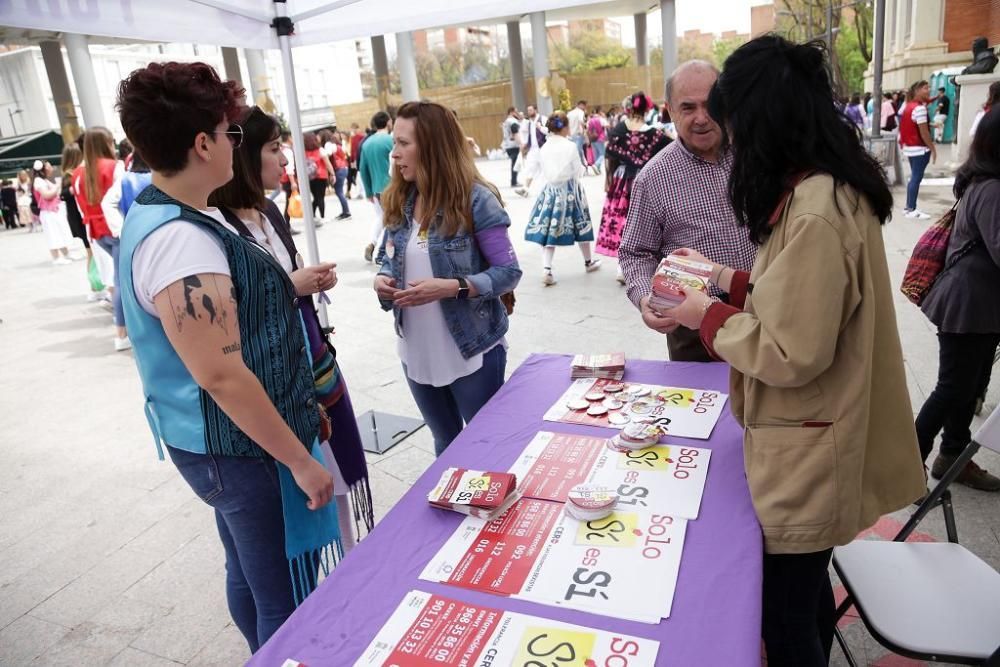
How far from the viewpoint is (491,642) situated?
42.7 inches

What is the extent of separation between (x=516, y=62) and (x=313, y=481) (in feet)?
99.8

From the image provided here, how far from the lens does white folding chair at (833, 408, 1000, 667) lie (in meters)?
1.47

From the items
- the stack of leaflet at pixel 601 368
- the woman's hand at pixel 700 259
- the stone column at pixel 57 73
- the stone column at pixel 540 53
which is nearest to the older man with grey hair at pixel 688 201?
the stack of leaflet at pixel 601 368

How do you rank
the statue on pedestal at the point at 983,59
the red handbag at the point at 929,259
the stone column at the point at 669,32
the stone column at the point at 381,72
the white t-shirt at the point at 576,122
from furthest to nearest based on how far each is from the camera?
1. the stone column at the point at 381,72
2. the stone column at the point at 669,32
3. the white t-shirt at the point at 576,122
4. the statue on pedestal at the point at 983,59
5. the red handbag at the point at 929,259

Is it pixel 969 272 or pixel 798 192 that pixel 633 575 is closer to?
pixel 798 192

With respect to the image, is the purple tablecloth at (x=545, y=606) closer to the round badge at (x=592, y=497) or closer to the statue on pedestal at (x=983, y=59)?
the round badge at (x=592, y=497)

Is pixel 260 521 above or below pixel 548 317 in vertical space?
above

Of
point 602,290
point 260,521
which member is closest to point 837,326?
point 260,521

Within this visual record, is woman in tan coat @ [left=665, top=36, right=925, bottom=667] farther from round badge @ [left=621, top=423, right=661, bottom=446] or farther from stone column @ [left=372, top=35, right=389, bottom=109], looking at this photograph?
stone column @ [left=372, top=35, right=389, bottom=109]

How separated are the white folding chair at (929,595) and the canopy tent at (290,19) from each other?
2414 millimetres

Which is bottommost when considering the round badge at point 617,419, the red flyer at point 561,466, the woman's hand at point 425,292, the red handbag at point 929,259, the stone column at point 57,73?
the red flyer at point 561,466

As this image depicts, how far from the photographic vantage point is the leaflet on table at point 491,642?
104 cm

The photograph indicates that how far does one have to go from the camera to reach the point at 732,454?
5.24ft

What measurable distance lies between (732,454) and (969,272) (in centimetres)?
162
